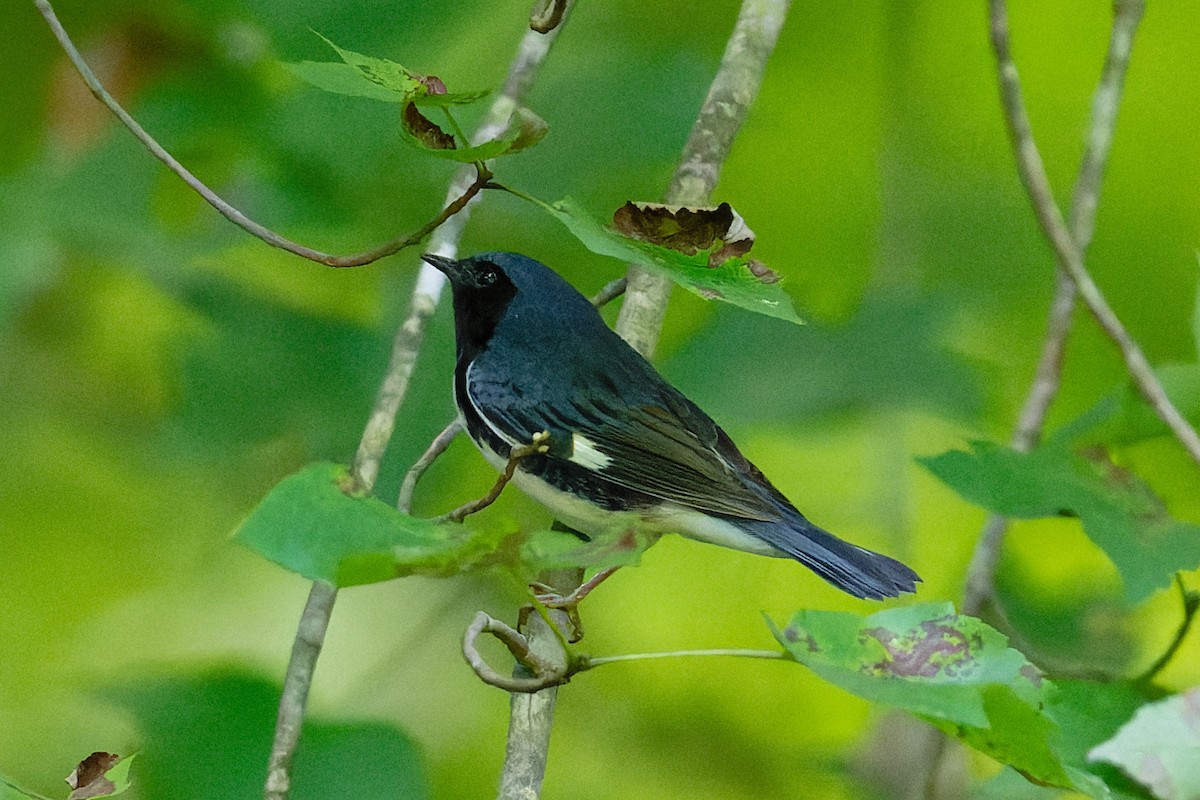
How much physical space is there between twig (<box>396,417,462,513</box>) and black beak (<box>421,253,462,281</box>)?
249 mm

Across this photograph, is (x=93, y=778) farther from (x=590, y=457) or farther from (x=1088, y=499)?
(x=1088, y=499)

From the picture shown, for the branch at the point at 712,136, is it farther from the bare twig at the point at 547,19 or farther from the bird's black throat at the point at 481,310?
the bare twig at the point at 547,19

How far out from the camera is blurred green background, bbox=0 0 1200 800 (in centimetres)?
230

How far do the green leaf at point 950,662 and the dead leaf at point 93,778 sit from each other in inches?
28.9

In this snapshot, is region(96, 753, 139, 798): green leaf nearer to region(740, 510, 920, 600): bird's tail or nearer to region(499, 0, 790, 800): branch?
region(499, 0, 790, 800): branch

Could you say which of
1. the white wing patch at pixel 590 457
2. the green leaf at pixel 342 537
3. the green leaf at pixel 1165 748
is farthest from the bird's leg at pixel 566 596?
the green leaf at pixel 342 537

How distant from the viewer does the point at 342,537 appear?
0.78m

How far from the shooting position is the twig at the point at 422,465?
61.4 inches

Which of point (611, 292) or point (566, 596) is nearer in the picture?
point (566, 596)

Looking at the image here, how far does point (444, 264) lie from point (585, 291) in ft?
1.96

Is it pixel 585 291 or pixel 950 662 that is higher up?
pixel 950 662

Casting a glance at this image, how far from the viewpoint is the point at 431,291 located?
1.86 metres

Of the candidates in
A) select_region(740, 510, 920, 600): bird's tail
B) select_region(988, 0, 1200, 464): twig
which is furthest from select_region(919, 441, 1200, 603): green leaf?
select_region(740, 510, 920, 600): bird's tail

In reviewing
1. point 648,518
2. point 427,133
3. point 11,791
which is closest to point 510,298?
point 648,518
